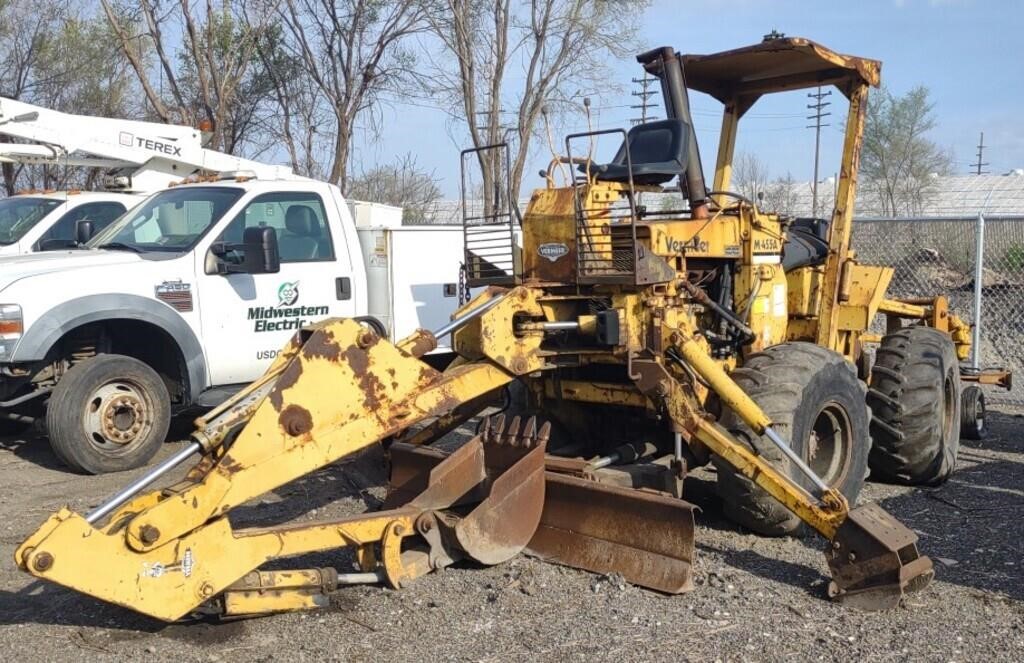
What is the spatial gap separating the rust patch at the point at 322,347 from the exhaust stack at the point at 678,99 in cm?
291

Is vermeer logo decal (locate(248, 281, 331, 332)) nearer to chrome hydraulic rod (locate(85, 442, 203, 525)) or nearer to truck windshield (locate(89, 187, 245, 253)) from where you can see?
truck windshield (locate(89, 187, 245, 253))

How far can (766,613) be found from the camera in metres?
4.92

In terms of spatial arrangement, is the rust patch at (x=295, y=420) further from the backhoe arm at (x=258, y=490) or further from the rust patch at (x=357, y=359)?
the rust patch at (x=357, y=359)

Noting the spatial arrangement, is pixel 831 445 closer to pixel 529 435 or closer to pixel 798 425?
pixel 798 425

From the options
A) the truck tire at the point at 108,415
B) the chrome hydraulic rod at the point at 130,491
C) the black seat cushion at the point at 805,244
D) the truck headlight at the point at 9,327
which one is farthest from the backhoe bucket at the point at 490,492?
the truck headlight at the point at 9,327

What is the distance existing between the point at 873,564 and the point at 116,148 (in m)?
11.0

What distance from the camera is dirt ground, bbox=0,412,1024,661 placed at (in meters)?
4.50

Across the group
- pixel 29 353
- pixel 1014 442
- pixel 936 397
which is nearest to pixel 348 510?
pixel 29 353

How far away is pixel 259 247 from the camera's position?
8.18 metres

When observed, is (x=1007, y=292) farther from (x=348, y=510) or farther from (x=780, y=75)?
(x=348, y=510)

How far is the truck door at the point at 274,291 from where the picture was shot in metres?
8.60

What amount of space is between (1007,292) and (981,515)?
5.92 metres

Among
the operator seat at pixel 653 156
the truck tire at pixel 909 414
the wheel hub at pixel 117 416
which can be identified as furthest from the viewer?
the wheel hub at pixel 117 416

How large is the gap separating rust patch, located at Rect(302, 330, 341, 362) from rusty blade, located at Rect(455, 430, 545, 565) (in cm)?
110
